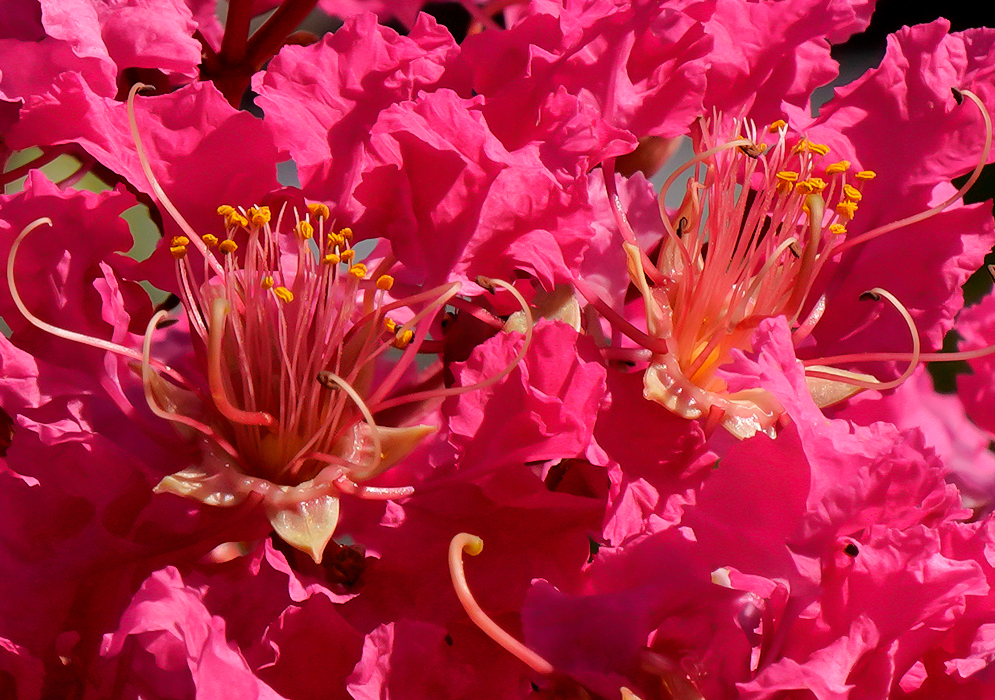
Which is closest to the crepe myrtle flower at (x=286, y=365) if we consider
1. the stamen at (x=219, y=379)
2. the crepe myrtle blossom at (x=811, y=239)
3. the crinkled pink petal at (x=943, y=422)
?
the stamen at (x=219, y=379)

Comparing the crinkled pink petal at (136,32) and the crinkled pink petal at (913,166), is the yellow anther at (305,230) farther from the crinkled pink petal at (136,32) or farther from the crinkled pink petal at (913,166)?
the crinkled pink petal at (913,166)

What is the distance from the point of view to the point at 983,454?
24.7 inches

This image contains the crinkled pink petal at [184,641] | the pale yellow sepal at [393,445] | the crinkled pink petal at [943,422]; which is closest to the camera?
the crinkled pink petal at [184,641]

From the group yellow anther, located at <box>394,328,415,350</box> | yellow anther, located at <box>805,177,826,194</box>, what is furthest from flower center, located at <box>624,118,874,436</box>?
yellow anther, located at <box>394,328,415,350</box>

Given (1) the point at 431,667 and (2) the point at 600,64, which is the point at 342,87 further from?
(1) the point at 431,667

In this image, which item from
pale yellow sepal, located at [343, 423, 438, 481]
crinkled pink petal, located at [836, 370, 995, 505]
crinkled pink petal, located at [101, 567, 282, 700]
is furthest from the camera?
crinkled pink petal, located at [836, 370, 995, 505]

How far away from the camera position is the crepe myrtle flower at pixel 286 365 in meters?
0.47

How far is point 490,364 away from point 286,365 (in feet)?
0.30

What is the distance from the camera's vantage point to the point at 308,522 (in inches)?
18.6

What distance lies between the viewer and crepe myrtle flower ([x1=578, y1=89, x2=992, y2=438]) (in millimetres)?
515

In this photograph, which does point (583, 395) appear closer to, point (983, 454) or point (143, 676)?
point (143, 676)

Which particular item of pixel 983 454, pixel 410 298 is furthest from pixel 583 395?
pixel 983 454

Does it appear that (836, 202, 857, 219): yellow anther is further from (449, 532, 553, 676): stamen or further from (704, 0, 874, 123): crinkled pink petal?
(449, 532, 553, 676): stamen

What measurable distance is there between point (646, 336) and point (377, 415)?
119mm
